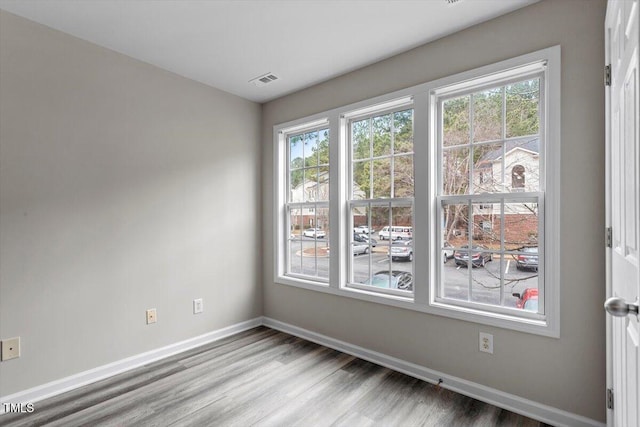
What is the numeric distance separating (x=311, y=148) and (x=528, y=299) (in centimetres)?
230

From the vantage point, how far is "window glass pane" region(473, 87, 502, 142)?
2184mm

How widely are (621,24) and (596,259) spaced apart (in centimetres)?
118

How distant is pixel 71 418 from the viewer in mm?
1956

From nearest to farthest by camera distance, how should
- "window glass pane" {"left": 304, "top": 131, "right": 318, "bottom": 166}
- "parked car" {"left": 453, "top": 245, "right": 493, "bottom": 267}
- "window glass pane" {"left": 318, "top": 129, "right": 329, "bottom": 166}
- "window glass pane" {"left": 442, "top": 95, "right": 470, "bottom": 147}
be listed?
"parked car" {"left": 453, "top": 245, "right": 493, "bottom": 267} < "window glass pane" {"left": 442, "top": 95, "right": 470, "bottom": 147} < "window glass pane" {"left": 318, "top": 129, "right": 329, "bottom": 166} < "window glass pane" {"left": 304, "top": 131, "right": 318, "bottom": 166}

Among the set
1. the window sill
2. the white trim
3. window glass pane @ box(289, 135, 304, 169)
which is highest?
window glass pane @ box(289, 135, 304, 169)

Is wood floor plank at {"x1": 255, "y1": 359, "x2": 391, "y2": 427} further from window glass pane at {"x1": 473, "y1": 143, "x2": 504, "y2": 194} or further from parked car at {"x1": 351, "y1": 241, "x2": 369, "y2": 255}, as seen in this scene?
window glass pane at {"x1": 473, "y1": 143, "x2": 504, "y2": 194}

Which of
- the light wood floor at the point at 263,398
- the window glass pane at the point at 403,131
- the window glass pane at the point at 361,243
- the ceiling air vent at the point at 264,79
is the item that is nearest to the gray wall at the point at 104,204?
the light wood floor at the point at 263,398

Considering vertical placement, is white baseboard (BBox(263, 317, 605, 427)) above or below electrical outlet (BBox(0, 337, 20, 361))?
below

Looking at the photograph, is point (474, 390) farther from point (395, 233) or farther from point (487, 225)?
point (395, 233)

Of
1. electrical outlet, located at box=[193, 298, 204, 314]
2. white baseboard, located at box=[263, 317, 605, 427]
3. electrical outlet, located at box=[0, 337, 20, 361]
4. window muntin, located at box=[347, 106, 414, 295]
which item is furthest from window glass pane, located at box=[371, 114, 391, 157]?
electrical outlet, located at box=[0, 337, 20, 361]

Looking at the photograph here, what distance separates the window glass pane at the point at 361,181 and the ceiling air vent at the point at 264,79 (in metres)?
1.11

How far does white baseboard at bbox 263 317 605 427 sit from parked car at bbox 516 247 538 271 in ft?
2.66

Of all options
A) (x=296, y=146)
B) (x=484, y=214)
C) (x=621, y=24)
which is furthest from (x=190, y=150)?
(x=621, y=24)

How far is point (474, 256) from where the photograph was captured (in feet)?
7.45
